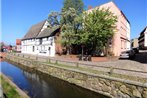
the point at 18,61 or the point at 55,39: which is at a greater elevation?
the point at 55,39

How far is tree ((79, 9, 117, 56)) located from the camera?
1406 inches

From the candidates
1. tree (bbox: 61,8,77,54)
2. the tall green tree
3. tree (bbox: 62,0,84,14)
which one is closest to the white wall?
the tall green tree

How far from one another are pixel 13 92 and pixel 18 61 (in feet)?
111

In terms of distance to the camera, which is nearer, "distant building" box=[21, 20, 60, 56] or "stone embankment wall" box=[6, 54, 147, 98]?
"stone embankment wall" box=[6, 54, 147, 98]

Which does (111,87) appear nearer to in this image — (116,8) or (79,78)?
(79,78)

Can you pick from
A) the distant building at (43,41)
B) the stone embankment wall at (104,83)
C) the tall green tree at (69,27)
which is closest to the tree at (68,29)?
the tall green tree at (69,27)

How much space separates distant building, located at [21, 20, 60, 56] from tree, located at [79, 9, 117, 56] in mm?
13385

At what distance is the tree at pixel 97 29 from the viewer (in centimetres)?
3571

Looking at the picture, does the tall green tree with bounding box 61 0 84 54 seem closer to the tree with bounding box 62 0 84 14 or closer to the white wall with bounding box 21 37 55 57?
the white wall with bounding box 21 37 55 57

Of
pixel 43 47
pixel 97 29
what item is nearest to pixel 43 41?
pixel 43 47

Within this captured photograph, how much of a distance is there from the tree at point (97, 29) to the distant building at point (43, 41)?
13.4 meters

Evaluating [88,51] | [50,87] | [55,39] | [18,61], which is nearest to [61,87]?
[50,87]

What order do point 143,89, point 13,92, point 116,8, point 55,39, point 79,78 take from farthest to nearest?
point 55,39 < point 116,8 < point 79,78 < point 143,89 < point 13,92

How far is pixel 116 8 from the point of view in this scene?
143 ft
